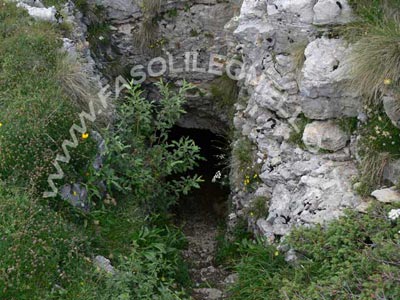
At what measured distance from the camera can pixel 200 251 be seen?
759cm

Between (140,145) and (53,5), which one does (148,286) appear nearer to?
(140,145)

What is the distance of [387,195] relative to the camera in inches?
195

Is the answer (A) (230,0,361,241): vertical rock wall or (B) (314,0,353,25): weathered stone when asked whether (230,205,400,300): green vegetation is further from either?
(B) (314,0,353,25): weathered stone

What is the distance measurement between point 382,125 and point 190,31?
4650 millimetres

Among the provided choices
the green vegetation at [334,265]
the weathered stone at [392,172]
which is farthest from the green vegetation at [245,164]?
the weathered stone at [392,172]

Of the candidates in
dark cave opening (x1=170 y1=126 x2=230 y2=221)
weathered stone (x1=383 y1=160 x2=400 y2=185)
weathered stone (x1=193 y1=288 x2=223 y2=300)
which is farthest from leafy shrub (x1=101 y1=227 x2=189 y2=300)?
weathered stone (x1=383 y1=160 x2=400 y2=185)

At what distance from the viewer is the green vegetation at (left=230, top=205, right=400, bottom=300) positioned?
162 inches

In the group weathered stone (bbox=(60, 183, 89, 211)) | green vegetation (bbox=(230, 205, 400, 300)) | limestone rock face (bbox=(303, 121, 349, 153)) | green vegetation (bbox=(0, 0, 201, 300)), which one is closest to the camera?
green vegetation (bbox=(230, 205, 400, 300))

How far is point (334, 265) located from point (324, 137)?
167cm

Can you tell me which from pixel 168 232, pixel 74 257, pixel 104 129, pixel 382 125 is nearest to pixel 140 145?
pixel 104 129

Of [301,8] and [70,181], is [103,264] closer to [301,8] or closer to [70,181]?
[70,181]

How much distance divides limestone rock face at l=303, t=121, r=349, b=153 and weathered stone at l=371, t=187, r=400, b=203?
0.82 m

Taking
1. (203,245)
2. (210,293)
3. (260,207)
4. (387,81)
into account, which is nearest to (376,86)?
(387,81)

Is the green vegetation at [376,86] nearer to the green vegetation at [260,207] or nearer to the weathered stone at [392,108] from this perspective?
the weathered stone at [392,108]
